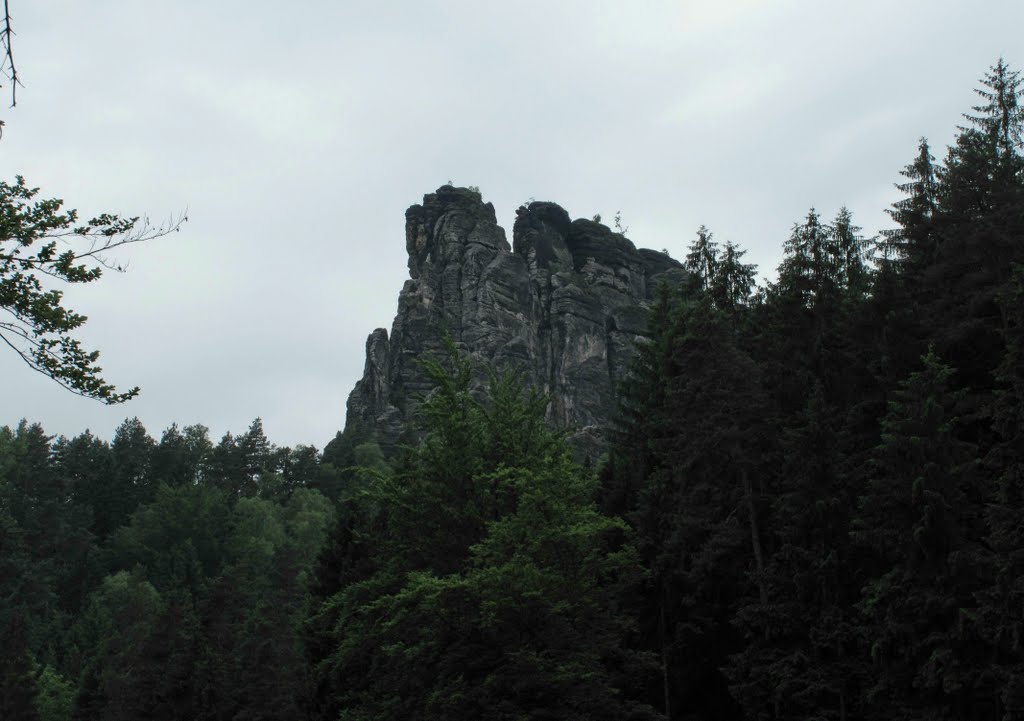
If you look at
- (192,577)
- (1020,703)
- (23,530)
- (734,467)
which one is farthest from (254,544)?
(1020,703)

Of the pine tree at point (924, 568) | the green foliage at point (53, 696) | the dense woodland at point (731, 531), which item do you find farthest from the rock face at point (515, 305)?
the pine tree at point (924, 568)

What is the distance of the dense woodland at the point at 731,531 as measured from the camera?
17781 millimetres

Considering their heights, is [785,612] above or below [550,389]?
below

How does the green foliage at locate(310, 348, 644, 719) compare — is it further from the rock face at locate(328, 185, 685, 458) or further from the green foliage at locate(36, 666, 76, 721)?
the rock face at locate(328, 185, 685, 458)

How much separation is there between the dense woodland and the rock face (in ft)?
177

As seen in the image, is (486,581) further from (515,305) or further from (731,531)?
(515,305)

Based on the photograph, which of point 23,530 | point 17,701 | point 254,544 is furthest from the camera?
point 254,544

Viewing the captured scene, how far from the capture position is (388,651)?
693 inches

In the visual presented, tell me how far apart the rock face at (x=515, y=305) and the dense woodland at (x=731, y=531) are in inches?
2120

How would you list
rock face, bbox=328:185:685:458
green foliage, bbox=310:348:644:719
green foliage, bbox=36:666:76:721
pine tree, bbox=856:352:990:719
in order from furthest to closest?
rock face, bbox=328:185:685:458 < green foliage, bbox=36:666:76:721 < pine tree, bbox=856:352:990:719 < green foliage, bbox=310:348:644:719

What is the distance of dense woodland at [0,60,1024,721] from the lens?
17.8 metres

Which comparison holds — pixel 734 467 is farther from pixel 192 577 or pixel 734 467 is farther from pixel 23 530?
pixel 23 530


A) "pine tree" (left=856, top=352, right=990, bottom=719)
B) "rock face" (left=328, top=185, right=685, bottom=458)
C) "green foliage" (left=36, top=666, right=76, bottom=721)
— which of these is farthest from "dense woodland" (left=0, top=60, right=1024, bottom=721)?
"rock face" (left=328, top=185, right=685, bottom=458)

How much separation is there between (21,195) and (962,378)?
22744 millimetres
